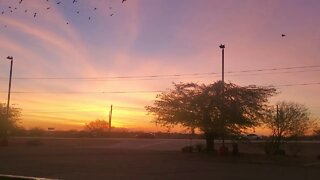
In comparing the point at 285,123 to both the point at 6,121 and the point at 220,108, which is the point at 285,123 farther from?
the point at 6,121

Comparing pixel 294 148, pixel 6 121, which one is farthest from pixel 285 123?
pixel 6 121

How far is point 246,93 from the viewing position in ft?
170

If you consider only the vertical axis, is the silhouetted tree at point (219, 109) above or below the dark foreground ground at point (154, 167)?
above

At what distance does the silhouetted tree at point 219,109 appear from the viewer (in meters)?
50.9

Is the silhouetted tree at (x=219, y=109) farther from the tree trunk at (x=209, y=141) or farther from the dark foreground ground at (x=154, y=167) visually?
the dark foreground ground at (x=154, y=167)

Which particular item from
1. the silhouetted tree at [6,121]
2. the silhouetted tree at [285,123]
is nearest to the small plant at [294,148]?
the silhouetted tree at [285,123]

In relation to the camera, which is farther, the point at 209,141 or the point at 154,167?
the point at 209,141

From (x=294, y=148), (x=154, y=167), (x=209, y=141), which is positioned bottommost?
(x=154, y=167)

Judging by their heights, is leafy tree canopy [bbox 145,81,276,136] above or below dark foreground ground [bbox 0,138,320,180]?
above

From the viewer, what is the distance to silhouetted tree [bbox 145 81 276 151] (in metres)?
50.9

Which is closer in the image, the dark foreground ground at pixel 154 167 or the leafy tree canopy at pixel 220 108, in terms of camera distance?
the dark foreground ground at pixel 154 167

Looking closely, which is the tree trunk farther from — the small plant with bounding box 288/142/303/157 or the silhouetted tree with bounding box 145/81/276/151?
the small plant with bounding box 288/142/303/157

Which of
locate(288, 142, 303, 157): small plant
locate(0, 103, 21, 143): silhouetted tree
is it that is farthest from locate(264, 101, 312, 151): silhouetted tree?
locate(0, 103, 21, 143): silhouetted tree

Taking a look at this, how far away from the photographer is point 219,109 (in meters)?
51.4
